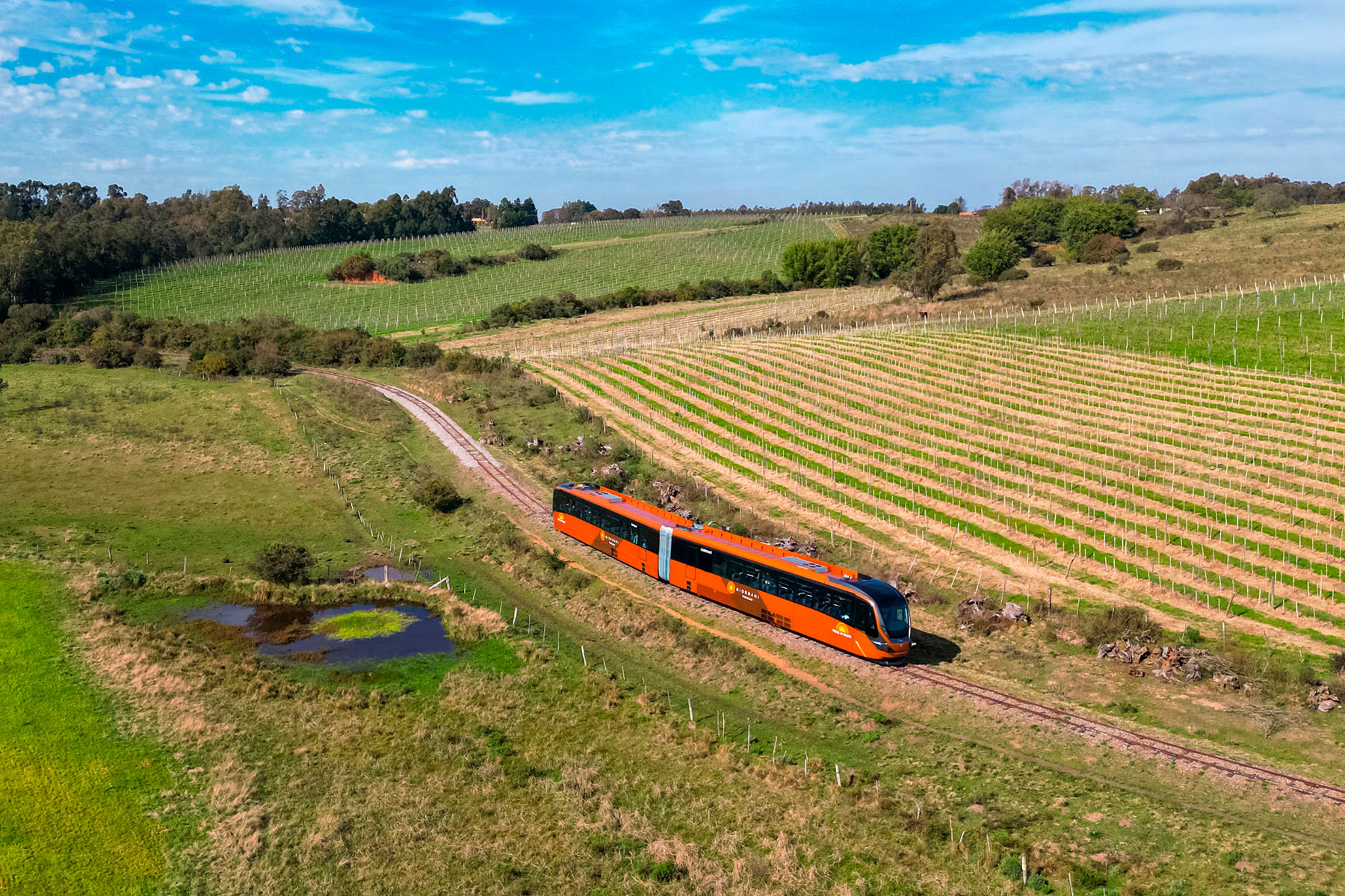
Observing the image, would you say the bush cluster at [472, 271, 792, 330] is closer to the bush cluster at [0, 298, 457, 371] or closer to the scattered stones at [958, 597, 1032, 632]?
the bush cluster at [0, 298, 457, 371]

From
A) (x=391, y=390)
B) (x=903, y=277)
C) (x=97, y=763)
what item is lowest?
(x=97, y=763)

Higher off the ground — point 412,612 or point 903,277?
point 903,277

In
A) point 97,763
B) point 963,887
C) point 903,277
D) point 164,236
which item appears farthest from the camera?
point 164,236

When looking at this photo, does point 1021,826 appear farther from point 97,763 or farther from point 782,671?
point 97,763

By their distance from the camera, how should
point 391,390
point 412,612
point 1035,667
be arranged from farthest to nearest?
point 391,390 < point 412,612 < point 1035,667

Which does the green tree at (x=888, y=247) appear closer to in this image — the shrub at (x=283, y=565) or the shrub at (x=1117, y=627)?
the shrub at (x=1117, y=627)

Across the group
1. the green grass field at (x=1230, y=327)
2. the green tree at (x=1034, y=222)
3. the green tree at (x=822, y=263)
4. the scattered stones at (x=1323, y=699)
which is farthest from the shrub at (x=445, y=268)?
the scattered stones at (x=1323, y=699)

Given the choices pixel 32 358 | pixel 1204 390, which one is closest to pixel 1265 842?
pixel 1204 390

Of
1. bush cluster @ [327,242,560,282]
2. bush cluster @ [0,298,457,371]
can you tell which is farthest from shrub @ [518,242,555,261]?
bush cluster @ [0,298,457,371]
